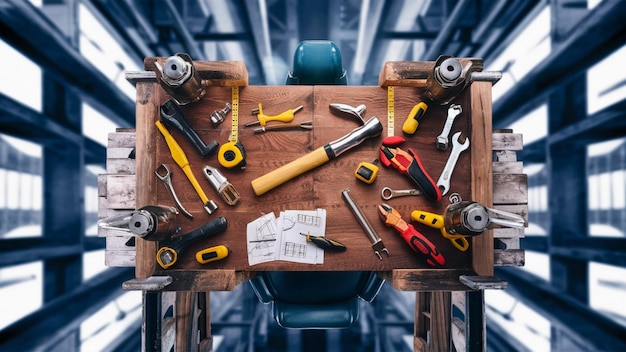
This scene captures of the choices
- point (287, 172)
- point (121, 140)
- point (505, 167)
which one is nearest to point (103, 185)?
point (121, 140)

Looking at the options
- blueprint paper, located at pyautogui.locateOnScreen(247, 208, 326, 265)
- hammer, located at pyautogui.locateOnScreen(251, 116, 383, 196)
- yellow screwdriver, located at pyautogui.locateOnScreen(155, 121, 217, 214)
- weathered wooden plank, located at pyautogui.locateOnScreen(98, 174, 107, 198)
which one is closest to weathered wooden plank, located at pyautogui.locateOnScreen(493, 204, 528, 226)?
hammer, located at pyautogui.locateOnScreen(251, 116, 383, 196)

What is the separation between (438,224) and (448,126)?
41cm

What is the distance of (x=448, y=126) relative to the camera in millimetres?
1315

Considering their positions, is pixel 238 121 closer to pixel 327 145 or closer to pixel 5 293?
pixel 327 145

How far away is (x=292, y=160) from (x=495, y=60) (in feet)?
10.00

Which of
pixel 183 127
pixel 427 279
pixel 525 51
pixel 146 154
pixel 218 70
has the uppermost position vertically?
pixel 525 51

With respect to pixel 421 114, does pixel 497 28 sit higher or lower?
higher

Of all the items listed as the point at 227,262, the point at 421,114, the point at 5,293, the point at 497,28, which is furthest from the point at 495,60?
the point at 5,293

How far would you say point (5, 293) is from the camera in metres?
2.04

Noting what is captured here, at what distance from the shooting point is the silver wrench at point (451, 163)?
1.31 metres

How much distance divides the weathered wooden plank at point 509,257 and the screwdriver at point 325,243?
68 centimetres

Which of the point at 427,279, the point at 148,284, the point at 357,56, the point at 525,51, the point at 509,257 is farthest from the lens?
the point at 357,56

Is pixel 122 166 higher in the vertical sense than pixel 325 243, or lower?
higher

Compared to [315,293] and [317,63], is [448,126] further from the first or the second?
[315,293]
